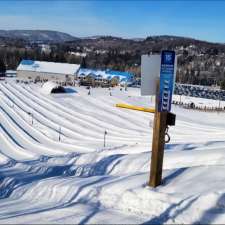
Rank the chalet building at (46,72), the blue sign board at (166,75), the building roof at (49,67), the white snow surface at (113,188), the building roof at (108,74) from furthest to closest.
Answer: the building roof at (49,67), the chalet building at (46,72), the building roof at (108,74), the blue sign board at (166,75), the white snow surface at (113,188)

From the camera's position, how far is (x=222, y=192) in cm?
577

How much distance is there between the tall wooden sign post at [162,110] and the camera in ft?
19.5

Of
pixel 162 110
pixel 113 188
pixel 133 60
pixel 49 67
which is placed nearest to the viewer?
pixel 162 110

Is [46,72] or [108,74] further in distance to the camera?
[46,72]

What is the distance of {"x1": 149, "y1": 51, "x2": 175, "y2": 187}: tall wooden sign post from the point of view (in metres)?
5.94

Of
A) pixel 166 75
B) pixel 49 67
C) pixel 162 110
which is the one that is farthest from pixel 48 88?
pixel 166 75

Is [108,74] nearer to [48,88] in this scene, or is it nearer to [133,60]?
[48,88]

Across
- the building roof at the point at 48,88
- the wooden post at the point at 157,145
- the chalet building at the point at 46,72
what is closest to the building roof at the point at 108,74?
the chalet building at the point at 46,72

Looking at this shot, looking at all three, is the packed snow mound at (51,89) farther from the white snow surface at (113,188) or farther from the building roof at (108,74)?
the white snow surface at (113,188)

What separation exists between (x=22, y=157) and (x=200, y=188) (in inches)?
704

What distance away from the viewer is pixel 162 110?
6.25m

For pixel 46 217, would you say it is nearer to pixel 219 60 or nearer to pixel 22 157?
pixel 22 157

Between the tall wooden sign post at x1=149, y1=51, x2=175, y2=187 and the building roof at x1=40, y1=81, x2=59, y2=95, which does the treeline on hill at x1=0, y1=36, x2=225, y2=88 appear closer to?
the building roof at x1=40, y1=81, x2=59, y2=95

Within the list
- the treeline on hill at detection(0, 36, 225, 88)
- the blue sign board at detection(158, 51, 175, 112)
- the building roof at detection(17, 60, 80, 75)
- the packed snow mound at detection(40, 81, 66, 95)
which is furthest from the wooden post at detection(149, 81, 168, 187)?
the treeline on hill at detection(0, 36, 225, 88)
